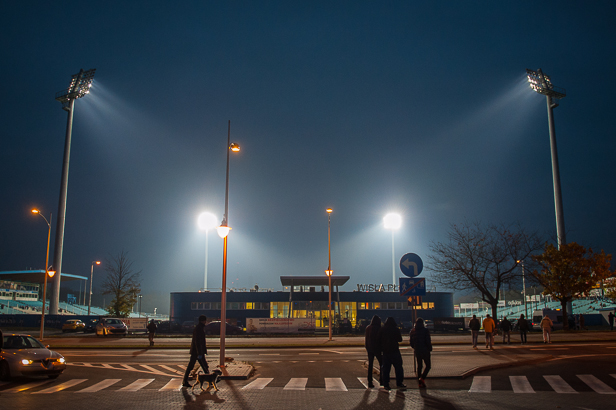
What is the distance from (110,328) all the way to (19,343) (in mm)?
26908

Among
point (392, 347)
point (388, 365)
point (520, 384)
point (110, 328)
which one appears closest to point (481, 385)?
point (520, 384)

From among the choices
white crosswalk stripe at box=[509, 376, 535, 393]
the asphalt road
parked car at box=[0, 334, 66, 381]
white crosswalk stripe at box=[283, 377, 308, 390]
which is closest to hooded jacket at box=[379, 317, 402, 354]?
the asphalt road

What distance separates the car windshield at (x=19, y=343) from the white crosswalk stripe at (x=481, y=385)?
12911 mm

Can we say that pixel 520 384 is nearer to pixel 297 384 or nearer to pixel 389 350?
pixel 389 350

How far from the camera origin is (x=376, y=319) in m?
12.6

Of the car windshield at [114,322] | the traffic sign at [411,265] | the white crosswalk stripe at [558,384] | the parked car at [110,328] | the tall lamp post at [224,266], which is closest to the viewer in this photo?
the white crosswalk stripe at [558,384]

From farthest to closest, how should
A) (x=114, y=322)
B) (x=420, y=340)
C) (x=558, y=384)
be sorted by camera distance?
(x=114, y=322), (x=558, y=384), (x=420, y=340)

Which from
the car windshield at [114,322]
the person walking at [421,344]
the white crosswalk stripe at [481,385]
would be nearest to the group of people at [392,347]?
the person walking at [421,344]

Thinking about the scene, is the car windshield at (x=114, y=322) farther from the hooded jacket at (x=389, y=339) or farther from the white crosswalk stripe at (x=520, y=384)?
the white crosswalk stripe at (x=520, y=384)

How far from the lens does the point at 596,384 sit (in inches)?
485

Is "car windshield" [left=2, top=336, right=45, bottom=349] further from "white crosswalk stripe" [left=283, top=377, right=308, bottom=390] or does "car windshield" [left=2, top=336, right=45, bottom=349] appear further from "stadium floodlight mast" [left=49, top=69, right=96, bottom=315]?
"stadium floodlight mast" [left=49, top=69, right=96, bottom=315]

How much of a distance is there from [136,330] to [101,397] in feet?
122

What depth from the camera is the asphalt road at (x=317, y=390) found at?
10.1 m

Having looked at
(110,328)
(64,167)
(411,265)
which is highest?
(64,167)
